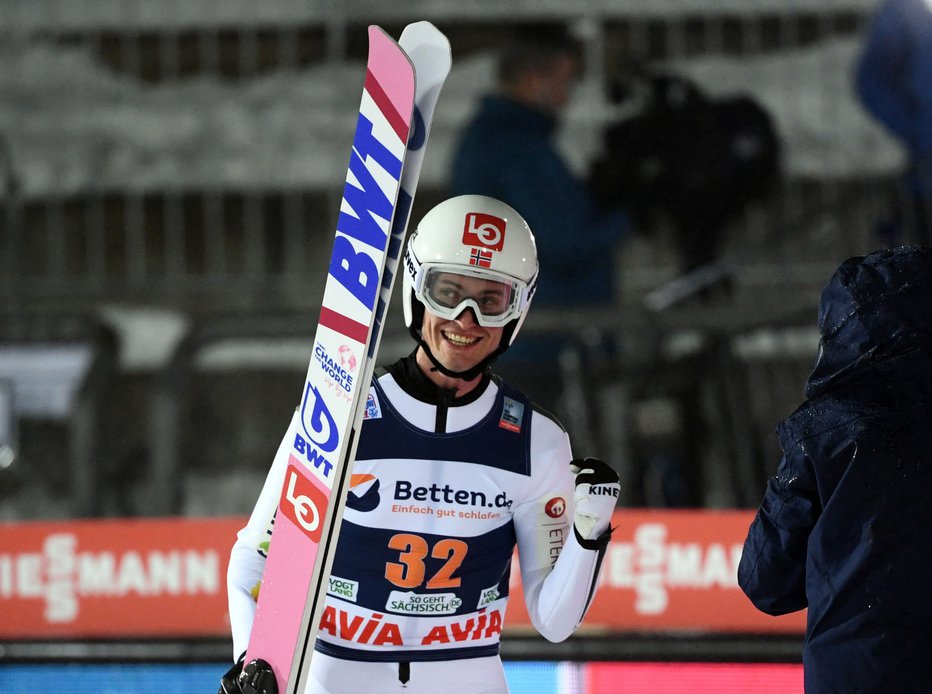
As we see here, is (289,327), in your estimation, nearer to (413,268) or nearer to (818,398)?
(413,268)

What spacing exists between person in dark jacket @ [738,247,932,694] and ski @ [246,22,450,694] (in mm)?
798

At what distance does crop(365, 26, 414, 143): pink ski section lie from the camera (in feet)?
8.93

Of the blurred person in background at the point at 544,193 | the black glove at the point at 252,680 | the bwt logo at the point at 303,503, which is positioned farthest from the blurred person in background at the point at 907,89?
the black glove at the point at 252,680

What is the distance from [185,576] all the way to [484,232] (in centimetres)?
289

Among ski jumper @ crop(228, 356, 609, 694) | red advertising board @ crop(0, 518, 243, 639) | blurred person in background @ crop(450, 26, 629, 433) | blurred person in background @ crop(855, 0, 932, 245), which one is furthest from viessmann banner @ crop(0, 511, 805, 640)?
ski jumper @ crop(228, 356, 609, 694)

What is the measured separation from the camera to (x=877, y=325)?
2494 millimetres

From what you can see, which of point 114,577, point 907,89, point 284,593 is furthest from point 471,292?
point 907,89

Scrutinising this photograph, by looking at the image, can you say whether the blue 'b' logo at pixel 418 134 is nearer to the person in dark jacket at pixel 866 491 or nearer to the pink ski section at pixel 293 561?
the pink ski section at pixel 293 561

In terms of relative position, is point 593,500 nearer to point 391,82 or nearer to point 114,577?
point 391,82

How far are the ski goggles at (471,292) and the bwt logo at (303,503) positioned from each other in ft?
1.54

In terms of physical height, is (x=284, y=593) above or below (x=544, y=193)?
below

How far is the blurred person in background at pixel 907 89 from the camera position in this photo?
614 cm

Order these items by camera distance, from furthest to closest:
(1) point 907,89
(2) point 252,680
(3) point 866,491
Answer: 1. (1) point 907,89
2. (2) point 252,680
3. (3) point 866,491

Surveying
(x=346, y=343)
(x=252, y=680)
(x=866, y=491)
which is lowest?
(x=252, y=680)
